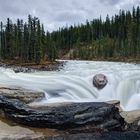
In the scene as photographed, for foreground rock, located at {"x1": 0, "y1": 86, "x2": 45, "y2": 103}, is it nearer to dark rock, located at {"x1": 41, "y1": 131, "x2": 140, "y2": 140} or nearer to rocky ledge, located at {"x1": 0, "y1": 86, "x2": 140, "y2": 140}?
rocky ledge, located at {"x1": 0, "y1": 86, "x2": 140, "y2": 140}

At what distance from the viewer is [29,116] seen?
20.8m

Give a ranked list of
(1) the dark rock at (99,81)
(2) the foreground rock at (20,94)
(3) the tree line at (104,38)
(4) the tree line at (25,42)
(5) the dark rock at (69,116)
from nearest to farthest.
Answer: (5) the dark rock at (69,116) < (2) the foreground rock at (20,94) < (1) the dark rock at (99,81) < (4) the tree line at (25,42) < (3) the tree line at (104,38)

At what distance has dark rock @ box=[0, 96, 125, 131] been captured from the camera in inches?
811

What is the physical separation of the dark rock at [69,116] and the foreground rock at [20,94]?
1488mm

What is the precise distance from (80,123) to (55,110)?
1633 millimetres

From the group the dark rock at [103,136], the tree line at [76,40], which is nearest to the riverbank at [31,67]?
the tree line at [76,40]

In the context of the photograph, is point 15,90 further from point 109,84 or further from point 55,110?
→ point 109,84

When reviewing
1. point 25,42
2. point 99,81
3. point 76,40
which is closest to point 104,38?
point 76,40

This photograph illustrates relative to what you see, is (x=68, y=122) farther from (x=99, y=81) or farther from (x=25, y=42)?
(x=25, y=42)

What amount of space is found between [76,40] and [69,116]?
6794 inches

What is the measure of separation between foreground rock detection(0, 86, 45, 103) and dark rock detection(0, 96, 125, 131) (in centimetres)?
149

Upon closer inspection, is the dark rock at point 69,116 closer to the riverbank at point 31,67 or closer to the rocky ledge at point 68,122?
the rocky ledge at point 68,122

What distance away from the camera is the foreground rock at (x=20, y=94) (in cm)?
2319

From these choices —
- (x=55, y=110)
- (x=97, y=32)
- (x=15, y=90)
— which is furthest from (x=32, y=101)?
(x=97, y=32)
